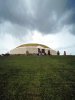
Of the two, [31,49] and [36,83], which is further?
[31,49]

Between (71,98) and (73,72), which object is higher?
(73,72)

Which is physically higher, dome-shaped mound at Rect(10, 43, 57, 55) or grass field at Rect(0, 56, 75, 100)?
dome-shaped mound at Rect(10, 43, 57, 55)

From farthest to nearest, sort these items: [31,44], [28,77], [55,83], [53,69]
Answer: [31,44]
[53,69]
[28,77]
[55,83]

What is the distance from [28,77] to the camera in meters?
16.8

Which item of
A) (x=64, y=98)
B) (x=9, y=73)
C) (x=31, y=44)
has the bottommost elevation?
(x=64, y=98)

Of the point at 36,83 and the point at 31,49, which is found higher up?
the point at 31,49

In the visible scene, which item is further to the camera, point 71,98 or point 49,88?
point 49,88

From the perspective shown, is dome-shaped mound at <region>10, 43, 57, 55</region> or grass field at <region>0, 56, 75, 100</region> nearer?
grass field at <region>0, 56, 75, 100</region>

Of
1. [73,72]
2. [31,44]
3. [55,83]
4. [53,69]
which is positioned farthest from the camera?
[31,44]

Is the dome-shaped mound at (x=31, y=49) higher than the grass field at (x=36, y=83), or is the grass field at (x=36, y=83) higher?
the dome-shaped mound at (x=31, y=49)

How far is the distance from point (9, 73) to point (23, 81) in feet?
7.35

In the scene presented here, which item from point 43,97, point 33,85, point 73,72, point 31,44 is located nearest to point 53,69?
point 73,72

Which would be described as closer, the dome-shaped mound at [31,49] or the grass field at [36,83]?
the grass field at [36,83]

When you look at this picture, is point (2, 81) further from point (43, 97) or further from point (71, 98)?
point (71, 98)
